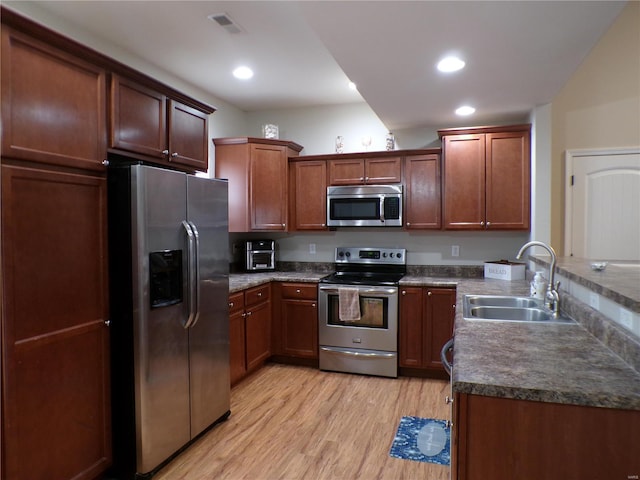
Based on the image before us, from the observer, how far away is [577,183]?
13.2 ft

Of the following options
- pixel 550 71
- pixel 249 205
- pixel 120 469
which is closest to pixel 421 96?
pixel 550 71

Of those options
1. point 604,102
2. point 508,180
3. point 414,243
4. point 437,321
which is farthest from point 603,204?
point 437,321

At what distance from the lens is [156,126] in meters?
2.45

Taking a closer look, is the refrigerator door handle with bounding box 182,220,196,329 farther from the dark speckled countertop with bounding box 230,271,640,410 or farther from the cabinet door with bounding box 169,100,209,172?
the dark speckled countertop with bounding box 230,271,640,410

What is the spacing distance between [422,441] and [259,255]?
248 cm

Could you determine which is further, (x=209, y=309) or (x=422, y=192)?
(x=422, y=192)

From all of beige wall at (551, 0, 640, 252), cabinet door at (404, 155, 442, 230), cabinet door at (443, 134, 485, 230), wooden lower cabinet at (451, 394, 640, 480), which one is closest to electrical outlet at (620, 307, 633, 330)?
wooden lower cabinet at (451, 394, 640, 480)

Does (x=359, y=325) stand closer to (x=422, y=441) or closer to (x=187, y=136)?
(x=422, y=441)

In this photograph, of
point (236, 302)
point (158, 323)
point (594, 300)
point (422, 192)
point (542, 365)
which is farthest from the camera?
point (422, 192)

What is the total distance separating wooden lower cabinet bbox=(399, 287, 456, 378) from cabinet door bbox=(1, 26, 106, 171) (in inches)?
107

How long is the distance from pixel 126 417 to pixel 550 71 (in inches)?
131

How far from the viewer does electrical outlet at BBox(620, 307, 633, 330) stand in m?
1.55

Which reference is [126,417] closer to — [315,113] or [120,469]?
[120,469]

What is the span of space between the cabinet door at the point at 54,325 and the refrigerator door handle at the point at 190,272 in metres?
0.45
